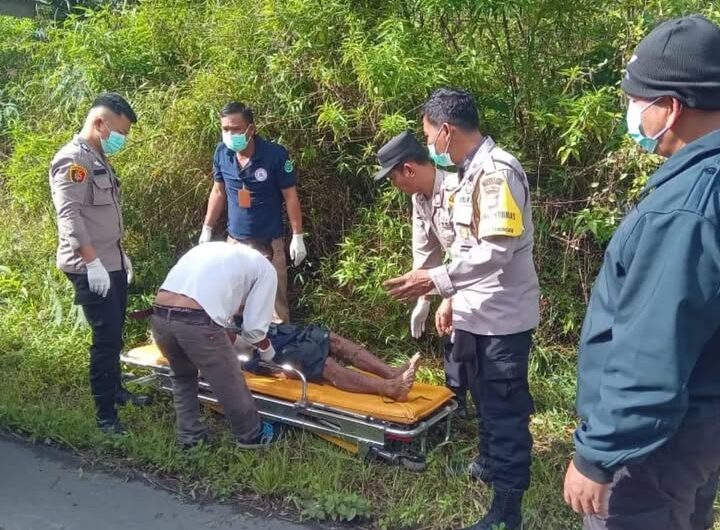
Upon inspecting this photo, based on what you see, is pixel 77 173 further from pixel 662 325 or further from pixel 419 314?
pixel 662 325

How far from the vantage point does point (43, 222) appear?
6.27 metres

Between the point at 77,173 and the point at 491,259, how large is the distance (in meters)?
2.33

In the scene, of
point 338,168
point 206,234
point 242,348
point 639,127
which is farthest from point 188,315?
point 639,127

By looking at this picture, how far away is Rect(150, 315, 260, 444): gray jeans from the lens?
11.7 feet

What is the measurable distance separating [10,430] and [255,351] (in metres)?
1.48

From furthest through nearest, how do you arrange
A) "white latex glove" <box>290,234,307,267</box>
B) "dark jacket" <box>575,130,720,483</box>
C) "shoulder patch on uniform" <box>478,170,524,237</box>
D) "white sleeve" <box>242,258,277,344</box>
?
"white latex glove" <box>290,234,307,267</box>
"white sleeve" <box>242,258,277,344</box>
"shoulder patch on uniform" <box>478,170,524,237</box>
"dark jacket" <box>575,130,720,483</box>

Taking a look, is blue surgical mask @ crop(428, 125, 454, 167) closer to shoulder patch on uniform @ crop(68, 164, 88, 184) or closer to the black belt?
the black belt

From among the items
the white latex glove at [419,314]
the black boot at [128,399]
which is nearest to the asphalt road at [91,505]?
the black boot at [128,399]

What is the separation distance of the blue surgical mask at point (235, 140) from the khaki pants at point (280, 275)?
0.69m

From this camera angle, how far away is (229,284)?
360cm

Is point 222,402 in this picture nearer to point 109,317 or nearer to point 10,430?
point 109,317

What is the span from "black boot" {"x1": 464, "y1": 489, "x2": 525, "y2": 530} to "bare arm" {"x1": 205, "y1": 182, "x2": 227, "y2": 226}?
120 inches

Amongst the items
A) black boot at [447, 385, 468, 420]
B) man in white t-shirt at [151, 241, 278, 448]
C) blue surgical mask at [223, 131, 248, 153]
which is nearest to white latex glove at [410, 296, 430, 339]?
black boot at [447, 385, 468, 420]

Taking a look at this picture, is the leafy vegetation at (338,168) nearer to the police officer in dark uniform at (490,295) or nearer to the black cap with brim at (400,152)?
the police officer in dark uniform at (490,295)
